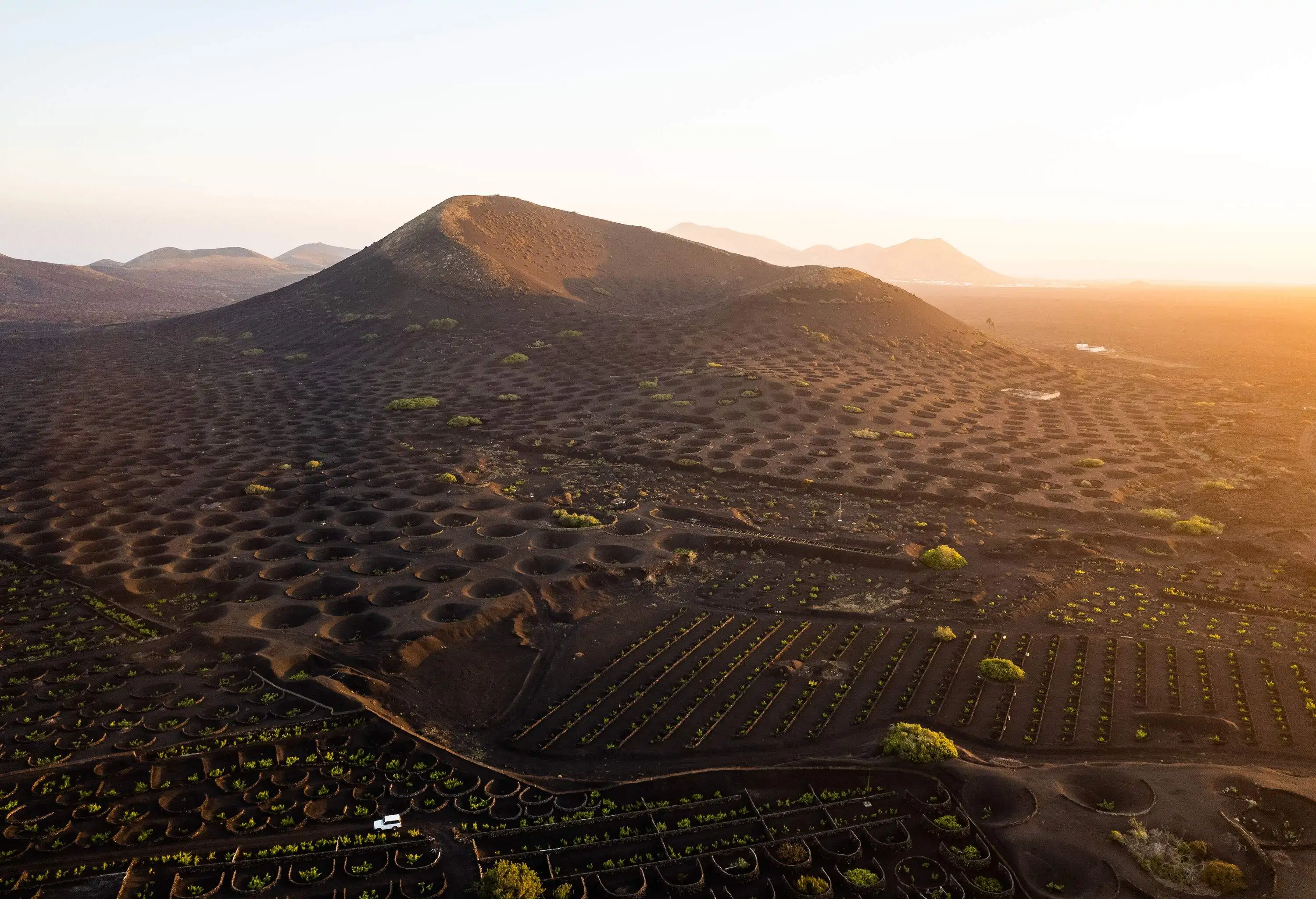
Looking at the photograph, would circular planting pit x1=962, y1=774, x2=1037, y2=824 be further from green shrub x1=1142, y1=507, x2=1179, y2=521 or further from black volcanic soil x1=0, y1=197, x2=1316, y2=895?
green shrub x1=1142, y1=507, x2=1179, y2=521

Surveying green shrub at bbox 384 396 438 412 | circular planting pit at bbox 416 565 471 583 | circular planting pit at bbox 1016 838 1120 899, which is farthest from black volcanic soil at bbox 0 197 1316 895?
green shrub at bbox 384 396 438 412

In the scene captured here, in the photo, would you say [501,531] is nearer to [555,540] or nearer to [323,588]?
A: [555,540]

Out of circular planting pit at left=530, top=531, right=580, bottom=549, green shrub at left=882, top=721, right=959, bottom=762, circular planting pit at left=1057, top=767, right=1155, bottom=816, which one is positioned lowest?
circular planting pit at left=530, top=531, right=580, bottom=549

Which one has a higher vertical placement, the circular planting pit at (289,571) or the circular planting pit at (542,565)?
the circular planting pit at (289,571)

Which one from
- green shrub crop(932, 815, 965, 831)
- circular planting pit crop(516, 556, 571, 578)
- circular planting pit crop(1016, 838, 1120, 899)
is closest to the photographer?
circular planting pit crop(1016, 838, 1120, 899)

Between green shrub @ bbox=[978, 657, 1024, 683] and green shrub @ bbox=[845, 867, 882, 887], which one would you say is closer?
green shrub @ bbox=[845, 867, 882, 887]

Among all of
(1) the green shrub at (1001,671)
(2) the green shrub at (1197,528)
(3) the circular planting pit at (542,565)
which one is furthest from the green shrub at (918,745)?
(2) the green shrub at (1197,528)

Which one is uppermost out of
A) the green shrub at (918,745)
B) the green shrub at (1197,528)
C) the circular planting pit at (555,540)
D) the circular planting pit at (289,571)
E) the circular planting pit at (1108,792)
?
the green shrub at (918,745)

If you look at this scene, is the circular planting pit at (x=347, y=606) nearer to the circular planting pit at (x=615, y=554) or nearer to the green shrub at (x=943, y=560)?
the circular planting pit at (x=615, y=554)
